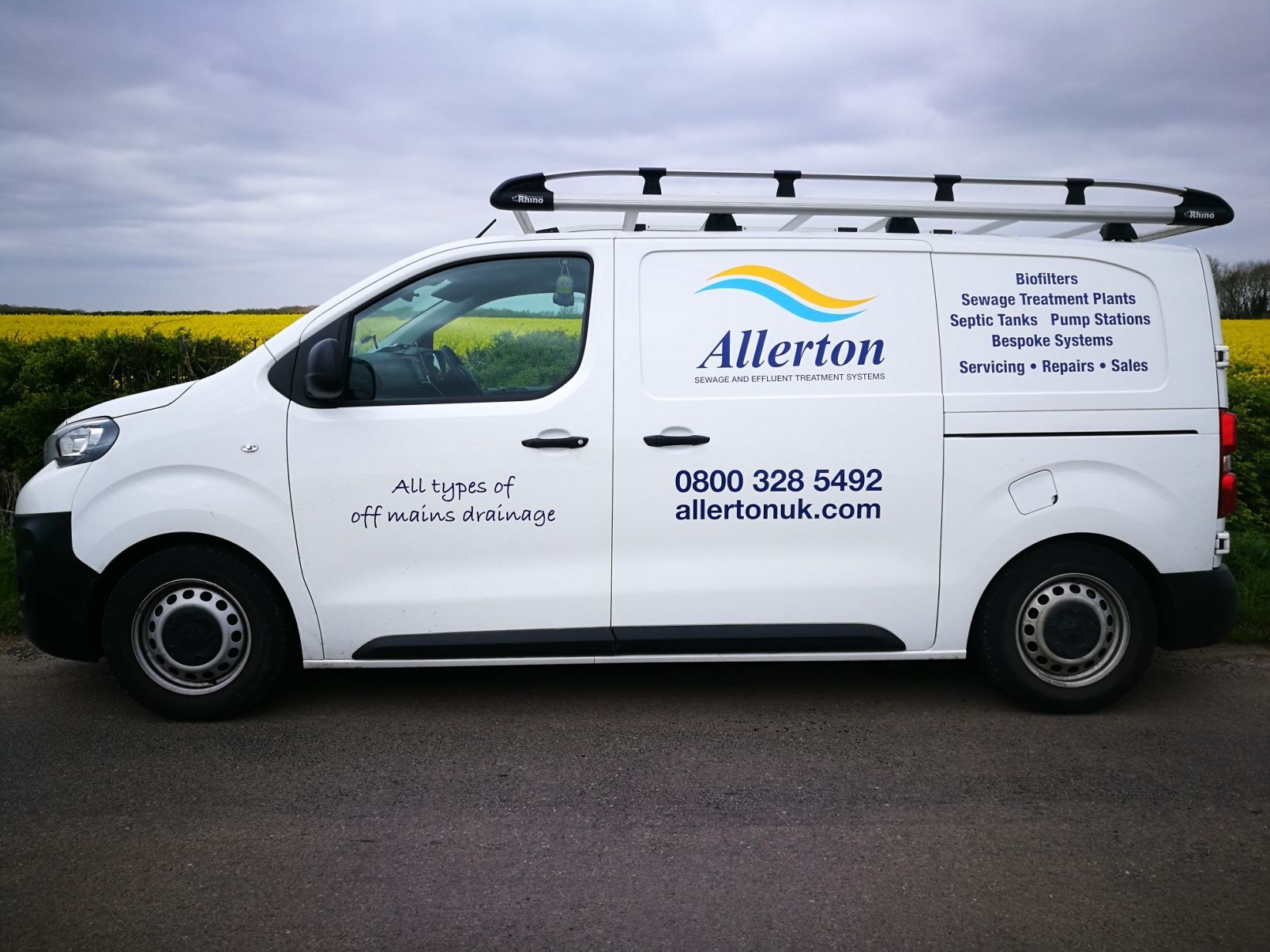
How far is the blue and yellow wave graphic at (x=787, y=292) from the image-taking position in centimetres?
429

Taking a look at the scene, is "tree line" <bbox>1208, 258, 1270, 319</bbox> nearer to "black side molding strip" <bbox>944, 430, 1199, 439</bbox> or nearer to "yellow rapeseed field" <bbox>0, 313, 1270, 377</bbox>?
"yellow rapeseed field" <bbox>0, 313, 1270, 377</bbox>

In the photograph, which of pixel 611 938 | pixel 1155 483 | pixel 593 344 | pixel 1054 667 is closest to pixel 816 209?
pixel 593 344

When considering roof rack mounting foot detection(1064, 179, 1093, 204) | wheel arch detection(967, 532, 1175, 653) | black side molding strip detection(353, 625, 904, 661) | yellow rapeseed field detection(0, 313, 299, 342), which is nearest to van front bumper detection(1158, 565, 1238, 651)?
wheel arch detection(967, 532, 1175, 653)

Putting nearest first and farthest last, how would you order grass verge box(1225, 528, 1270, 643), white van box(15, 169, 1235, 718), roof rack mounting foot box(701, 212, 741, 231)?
white van box(15, 169, 1235, 718), roof rack mounting foot box(701, 212, 741, 231), grass verge box(1225, 528, 1270, 643)

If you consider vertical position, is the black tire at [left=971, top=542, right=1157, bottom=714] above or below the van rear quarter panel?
below

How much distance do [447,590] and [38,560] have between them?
5.59 ft

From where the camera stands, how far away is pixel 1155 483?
4332 millimetres

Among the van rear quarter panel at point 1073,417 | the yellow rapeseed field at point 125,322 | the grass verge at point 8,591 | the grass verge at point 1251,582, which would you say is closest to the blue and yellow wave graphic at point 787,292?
the van rear quarter panel at point 1073,417

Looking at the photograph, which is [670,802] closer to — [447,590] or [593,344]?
[447,590]

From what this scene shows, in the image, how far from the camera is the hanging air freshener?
434 cm

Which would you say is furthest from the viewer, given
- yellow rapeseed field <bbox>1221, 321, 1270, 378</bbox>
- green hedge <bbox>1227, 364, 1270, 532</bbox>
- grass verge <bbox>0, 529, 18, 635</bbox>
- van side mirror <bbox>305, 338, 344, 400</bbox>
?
yellow rapeseed field <bbox>1221, 321, 1270, 378</bbox>

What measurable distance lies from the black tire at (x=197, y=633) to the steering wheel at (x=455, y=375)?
1.12m

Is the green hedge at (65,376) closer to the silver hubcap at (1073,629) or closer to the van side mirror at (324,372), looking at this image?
the van side mirror at (324,372)

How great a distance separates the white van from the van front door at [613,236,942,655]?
0.04ft
